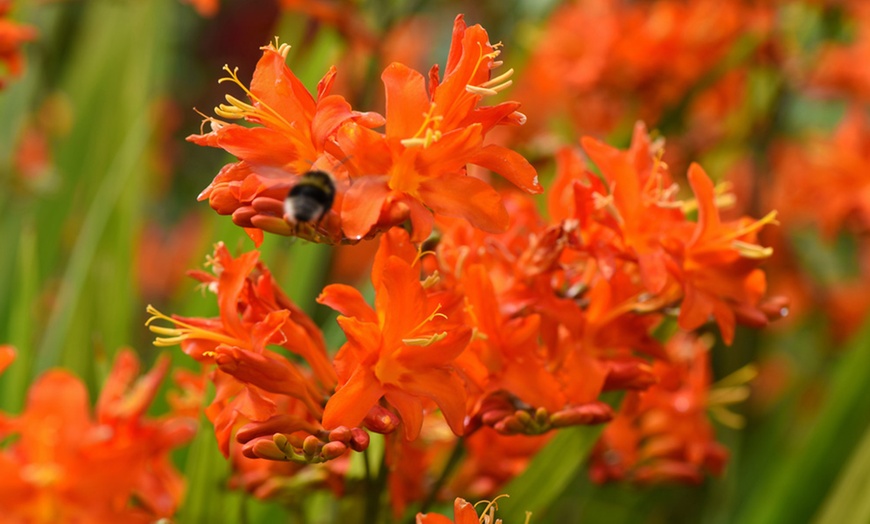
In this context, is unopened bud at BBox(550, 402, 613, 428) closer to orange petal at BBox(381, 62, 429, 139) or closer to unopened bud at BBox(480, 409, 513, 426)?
unopened bud at BBox(480, 409, 513, 426)

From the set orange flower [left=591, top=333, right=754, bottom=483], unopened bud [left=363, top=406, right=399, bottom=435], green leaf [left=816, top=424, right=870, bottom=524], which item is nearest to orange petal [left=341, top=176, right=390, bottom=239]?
unopened bud [left=363, top=406, right=399, bottom=435]

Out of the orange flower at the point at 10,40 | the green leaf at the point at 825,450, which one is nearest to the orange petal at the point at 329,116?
the orange flower at the point at 10,40

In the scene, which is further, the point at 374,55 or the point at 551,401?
the point at 374,55

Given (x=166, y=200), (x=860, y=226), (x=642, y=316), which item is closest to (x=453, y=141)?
Answer: (x=642, y=316)

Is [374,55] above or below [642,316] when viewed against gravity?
above

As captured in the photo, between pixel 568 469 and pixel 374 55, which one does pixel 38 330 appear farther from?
pixel 568 469

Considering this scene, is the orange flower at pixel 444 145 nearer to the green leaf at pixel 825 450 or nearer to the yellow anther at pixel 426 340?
the yellow anther at pixel 426 340

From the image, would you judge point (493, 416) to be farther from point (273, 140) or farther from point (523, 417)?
point (273, 140)
